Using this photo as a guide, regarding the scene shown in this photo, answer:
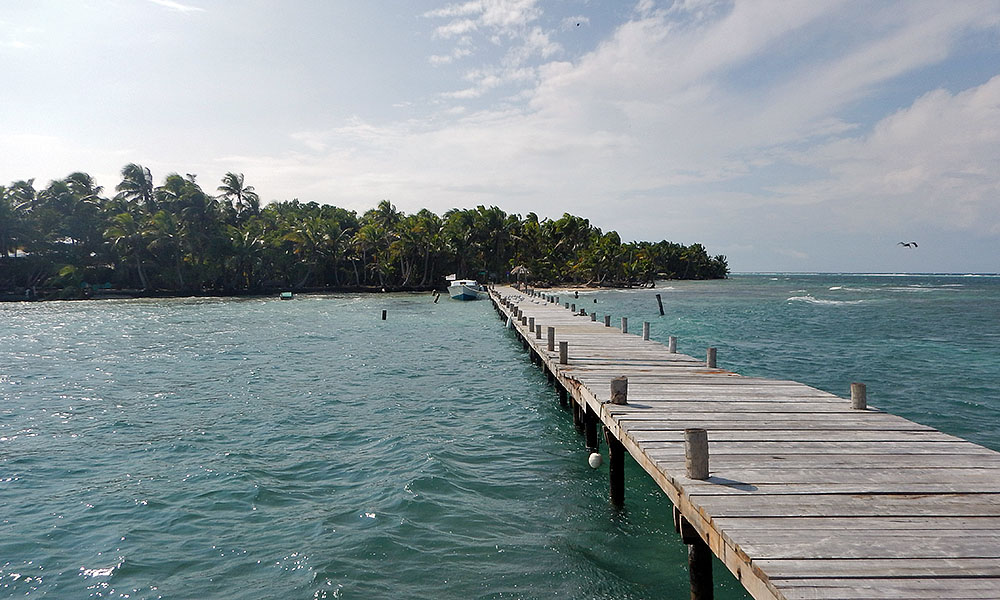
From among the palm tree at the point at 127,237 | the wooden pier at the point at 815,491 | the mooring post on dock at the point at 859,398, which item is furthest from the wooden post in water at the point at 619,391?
the palm tree at the point at 127,237


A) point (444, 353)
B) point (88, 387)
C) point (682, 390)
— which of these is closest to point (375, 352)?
point (444, 353)

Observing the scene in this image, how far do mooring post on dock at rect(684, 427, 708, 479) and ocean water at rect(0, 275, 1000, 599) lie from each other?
156 cm

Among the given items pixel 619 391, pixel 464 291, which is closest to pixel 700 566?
pixel 619 391

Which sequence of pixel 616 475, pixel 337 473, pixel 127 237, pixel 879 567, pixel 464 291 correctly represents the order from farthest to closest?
pixel 127 237, pixel 464 291, pixel 337 473, pixel 616 475, pixel 879 567

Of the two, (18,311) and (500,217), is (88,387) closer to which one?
(18,311)

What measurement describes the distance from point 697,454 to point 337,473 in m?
6.40

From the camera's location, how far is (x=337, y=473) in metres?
9.96

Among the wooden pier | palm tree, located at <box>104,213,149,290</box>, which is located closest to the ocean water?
the wooden pier

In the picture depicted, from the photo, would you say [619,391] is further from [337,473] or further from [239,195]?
[239,195]

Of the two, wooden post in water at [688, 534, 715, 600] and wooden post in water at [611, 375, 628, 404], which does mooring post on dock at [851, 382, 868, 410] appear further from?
wooden post in water at [688, 534, 715, 600]

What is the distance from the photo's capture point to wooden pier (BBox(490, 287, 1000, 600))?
13.4 feet

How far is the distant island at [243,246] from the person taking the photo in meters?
66.8

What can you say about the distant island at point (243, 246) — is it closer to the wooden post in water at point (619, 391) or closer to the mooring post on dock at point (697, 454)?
the wooden post in water at point (619, 391)

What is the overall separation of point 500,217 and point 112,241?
50.9m
